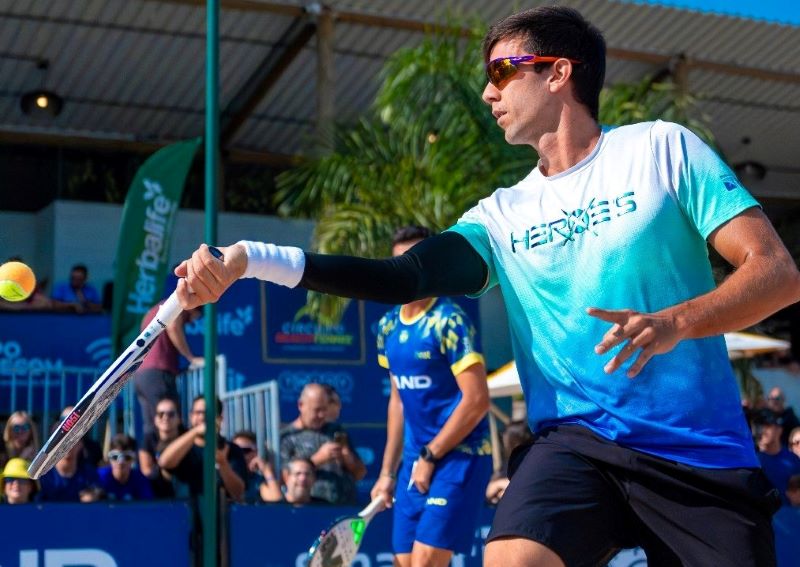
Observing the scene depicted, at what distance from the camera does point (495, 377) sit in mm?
13805

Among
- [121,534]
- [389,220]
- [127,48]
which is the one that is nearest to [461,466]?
[121,534]

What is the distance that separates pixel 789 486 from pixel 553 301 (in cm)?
758

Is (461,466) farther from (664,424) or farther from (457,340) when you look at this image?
(664,424)

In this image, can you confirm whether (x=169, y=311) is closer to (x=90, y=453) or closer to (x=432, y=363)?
(x=432, y=363)

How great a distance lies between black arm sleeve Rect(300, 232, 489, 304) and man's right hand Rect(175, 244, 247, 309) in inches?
8.6

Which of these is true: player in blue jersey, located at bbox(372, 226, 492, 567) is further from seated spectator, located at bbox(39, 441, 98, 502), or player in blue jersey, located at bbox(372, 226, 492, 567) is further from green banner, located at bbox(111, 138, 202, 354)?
green banner, located at bbox(111, 138, 202, 354)

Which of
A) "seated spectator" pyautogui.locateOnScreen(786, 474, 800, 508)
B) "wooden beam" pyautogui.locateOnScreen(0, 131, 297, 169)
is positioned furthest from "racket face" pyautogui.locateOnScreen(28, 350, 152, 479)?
"wooden beam" pyautogui.locateOnScreen(0, 131, 297, 169)

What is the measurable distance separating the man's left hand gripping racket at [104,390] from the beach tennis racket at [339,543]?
340cm

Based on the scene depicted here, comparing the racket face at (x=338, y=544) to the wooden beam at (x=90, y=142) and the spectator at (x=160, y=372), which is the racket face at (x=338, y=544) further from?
the wooden beam at (x=90, y=142)

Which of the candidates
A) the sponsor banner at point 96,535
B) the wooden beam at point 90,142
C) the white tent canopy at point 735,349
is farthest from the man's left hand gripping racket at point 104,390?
the wooden beam at point 90,142

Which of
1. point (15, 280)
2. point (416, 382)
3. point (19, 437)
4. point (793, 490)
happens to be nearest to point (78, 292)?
point (19, 437)

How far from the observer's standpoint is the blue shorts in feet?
22.2

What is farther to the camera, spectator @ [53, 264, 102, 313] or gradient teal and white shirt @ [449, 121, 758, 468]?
spectator @ [53, 264, 102, 313]

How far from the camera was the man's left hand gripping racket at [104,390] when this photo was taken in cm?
332
